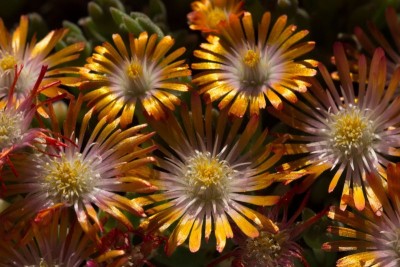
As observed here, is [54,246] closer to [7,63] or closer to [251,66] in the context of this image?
[7,63]

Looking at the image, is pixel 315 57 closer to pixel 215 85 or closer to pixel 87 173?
pixel 215 85

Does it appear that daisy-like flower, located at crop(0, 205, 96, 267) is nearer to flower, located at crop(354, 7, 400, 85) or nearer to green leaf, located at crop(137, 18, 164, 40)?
green leaf, located at crop(137, 18, 164, 40)

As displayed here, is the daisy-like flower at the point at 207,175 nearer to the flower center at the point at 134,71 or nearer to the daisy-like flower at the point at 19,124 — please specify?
the flower center at the point at 134,71

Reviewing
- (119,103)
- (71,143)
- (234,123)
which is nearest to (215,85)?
(234,123)

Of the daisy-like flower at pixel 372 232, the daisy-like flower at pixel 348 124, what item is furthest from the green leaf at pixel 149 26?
the daisy-like flower at pixel 372 232

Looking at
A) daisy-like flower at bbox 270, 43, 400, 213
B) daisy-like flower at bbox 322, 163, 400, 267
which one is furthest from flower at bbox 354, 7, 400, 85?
daisy-like flower at bbox 322, 163, 400, 267

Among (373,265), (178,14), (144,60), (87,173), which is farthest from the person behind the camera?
(178,14)

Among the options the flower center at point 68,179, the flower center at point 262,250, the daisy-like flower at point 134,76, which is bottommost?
the flower center at point 262,250

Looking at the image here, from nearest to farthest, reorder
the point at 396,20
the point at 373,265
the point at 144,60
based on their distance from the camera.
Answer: the point at 373,265 < the point at 144,60 < the point at 396,20
